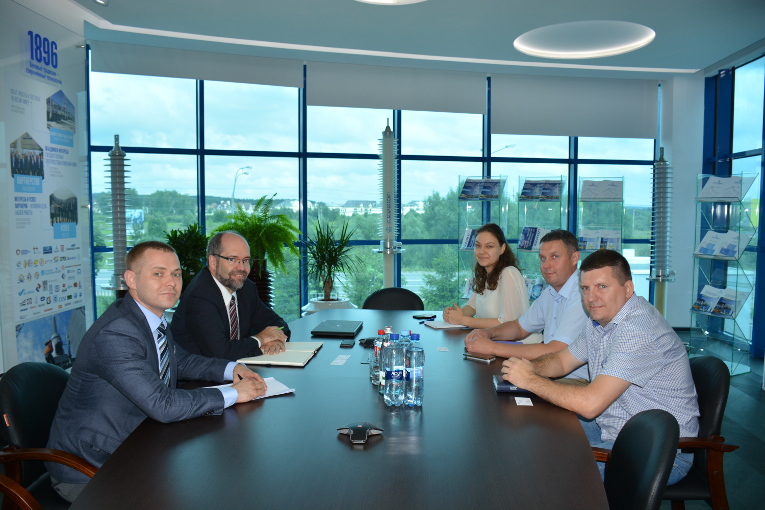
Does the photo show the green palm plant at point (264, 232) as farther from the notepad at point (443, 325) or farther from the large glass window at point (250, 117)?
the notepad at point (443, 325)

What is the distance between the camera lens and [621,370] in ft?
6.88

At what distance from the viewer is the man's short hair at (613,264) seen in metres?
2.29

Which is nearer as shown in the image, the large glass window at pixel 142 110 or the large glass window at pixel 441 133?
the large glass window at pixel 142 110

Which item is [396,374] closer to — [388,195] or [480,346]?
[480,346]

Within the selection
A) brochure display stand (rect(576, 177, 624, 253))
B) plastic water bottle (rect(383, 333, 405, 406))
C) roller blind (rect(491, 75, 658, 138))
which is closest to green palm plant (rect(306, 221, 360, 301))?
roller blind (rect(491, 75, 658, 138))

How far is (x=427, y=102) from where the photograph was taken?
24.4 feet

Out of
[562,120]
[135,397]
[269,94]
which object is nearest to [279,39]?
[269,94]

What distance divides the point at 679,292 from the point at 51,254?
7.52m

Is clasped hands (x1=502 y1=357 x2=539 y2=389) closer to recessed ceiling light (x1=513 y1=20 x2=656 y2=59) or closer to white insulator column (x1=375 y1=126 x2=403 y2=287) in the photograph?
recessed ceiling light (x1=513 y1=20 x2=656 y2=59)

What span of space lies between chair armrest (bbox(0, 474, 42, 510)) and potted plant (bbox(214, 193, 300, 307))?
4491mm

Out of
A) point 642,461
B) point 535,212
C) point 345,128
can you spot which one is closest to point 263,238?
point 345,128

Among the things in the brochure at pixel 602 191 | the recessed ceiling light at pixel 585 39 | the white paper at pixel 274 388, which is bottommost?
the white paper at pixel 274 388

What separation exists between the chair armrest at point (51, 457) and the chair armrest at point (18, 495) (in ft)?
0.48

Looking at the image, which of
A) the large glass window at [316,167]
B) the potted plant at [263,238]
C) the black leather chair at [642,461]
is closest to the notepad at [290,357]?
the black leather chair at [642,461]
